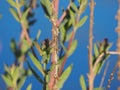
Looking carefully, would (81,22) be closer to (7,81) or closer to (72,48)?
(72,48)

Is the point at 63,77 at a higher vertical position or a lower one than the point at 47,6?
lower

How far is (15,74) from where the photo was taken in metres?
0.40

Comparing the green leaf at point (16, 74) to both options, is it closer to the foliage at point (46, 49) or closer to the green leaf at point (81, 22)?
the foliage at point (46, 49)

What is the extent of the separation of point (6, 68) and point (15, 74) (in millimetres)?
20

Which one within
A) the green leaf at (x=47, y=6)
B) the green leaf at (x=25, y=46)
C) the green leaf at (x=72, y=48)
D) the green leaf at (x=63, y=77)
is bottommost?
the green leaf at (x=63, y=77)

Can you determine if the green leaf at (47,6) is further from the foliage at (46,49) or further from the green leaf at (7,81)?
the green leaf at (7,81)

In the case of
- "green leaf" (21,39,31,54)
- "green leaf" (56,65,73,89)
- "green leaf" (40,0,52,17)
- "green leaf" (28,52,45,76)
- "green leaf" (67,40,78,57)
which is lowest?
"green leaf" (56,65,73,89)

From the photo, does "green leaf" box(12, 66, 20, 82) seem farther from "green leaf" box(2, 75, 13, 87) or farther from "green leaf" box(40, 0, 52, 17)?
"green leaf" box(40, 0, 52, 17)

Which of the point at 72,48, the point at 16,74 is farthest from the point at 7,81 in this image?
the point at 72,48

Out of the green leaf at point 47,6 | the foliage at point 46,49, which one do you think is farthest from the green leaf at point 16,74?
the green leaf at point 47,6

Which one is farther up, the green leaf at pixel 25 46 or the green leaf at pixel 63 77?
the green leaf at pixel 25 46

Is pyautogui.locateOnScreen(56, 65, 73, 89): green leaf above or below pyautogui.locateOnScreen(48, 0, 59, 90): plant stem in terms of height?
below

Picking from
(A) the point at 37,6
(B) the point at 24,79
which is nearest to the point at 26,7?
(A) the point at 37,6

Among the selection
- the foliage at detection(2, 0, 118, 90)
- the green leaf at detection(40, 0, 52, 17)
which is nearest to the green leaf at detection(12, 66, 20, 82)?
the foliage at detection(2, 0, 118, 90)
